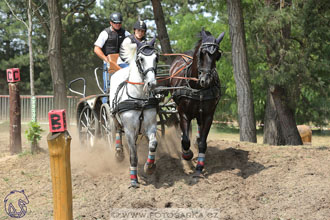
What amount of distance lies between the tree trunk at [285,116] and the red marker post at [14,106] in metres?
7.74

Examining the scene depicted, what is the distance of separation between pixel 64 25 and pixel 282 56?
708 inches

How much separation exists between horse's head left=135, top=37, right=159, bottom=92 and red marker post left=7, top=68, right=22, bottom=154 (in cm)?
508

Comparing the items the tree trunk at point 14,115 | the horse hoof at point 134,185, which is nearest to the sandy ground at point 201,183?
the horse hoof at point 134,185

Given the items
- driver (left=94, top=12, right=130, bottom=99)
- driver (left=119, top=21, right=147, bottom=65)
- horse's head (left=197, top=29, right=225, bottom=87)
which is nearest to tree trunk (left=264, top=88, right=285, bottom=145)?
driver (left=94, top=12, right=130, bottom=99)

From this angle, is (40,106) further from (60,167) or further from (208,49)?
(60,167)

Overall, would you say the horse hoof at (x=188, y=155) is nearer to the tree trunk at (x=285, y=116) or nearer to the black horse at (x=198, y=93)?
the black horse at (x=198, y=93)

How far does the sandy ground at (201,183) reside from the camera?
20.1 ft

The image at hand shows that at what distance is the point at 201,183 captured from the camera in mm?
7289

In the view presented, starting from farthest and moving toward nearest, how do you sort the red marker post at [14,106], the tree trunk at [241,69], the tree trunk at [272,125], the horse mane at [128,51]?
1. the tree trunk at [272,125]
2. the tree trunk at [241,69]
3. the red marker post at [14,106]
4. the horse mane at [128,51]

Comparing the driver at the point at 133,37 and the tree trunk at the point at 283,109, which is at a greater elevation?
the driver at the point at 133,37

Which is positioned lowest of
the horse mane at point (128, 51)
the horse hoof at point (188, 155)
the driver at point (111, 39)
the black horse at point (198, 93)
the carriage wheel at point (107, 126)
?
the horse hoof at point (188, 155)

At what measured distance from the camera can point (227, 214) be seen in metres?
5.85

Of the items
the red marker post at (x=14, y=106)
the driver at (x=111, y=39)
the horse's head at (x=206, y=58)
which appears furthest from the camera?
the red marker post at (x=14, y=106)

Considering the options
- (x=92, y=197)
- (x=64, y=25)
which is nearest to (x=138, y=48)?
(x=92, y=197)
